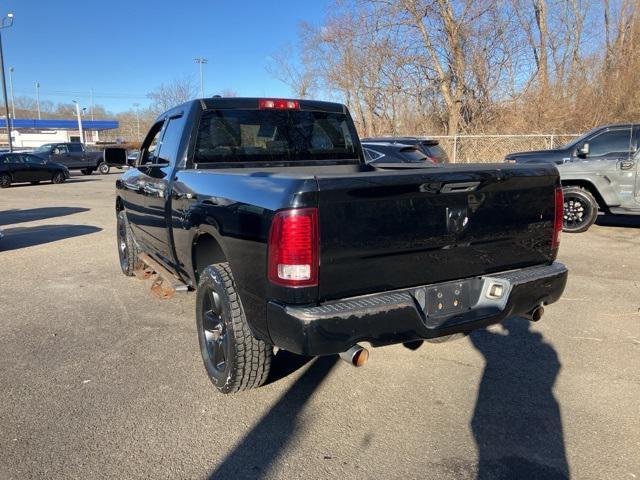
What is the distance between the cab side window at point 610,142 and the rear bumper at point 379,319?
24.6 ft

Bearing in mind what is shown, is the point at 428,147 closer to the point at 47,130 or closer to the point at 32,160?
the point at 32,160

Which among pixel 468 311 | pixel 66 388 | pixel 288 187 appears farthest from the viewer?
pixel 66 388

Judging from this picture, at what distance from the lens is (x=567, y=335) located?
4.41 m

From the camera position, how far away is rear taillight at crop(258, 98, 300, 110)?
4.51m

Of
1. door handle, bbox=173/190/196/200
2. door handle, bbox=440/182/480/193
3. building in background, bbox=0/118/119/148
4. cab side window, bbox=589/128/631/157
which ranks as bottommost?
door handle, bbox=173/190/196/200

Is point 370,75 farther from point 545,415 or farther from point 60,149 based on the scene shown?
point 545,415

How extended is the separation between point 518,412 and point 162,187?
125 inches

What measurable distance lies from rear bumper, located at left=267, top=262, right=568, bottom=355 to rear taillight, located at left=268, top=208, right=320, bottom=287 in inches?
6.2

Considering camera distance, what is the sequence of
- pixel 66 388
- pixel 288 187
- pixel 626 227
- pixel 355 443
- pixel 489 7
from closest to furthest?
pixel 288 187 < pixel 355 443 < pixel 66 388 < pixel 626 227 < pixel 489 7

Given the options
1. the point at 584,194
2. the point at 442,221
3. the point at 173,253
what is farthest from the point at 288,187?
the point at 584,194

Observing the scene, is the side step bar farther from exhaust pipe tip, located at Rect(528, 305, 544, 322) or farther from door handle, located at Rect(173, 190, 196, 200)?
exhaust pipe tip, located at Rect(528, 305, 544, 322)

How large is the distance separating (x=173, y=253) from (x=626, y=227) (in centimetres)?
923

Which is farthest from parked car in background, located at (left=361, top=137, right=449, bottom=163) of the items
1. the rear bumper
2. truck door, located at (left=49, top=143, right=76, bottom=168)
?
truck door, located at (left=49, top=143, right=76, bottom=168)

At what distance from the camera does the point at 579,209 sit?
Answer: 30.2 ft
